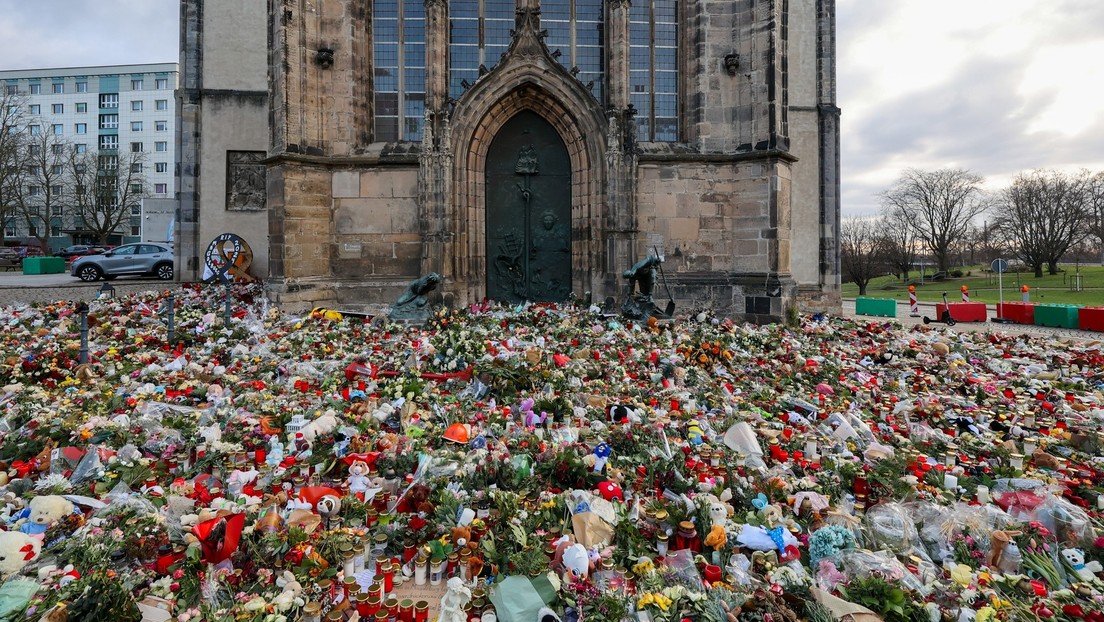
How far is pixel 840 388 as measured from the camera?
7.13 meters

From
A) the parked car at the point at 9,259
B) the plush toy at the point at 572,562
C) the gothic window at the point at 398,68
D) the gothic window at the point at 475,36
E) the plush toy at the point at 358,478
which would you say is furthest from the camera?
the parked car at the point at 9,259

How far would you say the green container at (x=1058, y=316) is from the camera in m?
14.7

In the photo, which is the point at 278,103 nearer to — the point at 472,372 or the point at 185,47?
the point at 185,47

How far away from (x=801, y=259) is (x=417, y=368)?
12.2m

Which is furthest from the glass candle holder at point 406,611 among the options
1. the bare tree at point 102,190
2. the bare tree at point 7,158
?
the bare tree at point 102,190

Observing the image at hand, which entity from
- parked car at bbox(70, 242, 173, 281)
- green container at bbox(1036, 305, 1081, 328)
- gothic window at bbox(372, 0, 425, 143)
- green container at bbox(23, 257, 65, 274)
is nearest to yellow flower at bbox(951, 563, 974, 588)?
gothic window at bbox(372, 0, 425, 143)

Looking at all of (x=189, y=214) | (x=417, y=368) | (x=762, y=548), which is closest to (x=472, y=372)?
(x=417, y=368)

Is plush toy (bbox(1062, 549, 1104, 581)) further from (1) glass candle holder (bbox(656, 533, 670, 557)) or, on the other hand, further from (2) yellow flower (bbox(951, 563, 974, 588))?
(1) glass candle holder (bbox(656, 533, 670, 557))

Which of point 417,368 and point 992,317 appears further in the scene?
point 992,317

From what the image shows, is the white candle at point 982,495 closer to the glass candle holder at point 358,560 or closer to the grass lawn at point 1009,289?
the glass candle holder at point 358,560

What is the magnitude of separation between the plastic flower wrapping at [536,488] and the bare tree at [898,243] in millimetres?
42896

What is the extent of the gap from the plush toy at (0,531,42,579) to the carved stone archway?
8327 millimetres

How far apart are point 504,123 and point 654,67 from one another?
319 cm

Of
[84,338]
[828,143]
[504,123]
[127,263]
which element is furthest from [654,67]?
[127,263]
